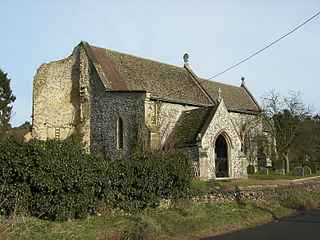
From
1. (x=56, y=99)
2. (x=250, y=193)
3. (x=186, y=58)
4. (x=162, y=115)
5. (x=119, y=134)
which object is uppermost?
(x=186, y=58)

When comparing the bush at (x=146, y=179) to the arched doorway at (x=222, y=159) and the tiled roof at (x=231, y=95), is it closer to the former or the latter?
the arched doorway at (x=222, y=159)

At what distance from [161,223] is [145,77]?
1653cm

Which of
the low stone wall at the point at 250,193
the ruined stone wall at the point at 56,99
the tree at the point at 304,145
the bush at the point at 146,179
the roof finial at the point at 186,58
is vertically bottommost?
the low stone wall at the point at 250,193

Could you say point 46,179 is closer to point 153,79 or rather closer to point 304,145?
point 153,79

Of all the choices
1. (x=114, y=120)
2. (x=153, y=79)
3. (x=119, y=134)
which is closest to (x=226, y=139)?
(x=119, y=134)

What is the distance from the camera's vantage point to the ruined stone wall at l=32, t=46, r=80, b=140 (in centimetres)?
2417

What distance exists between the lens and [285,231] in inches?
380

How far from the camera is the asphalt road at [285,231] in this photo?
887 centimetres

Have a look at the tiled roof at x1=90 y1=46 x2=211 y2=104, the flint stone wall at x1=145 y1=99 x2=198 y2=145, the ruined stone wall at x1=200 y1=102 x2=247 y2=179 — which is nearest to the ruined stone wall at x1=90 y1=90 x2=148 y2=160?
the flint stone wall at x1=145 y1=99 x2=198 y2=145

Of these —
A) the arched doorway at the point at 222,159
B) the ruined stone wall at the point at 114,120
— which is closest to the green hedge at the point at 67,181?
the ruined stone wall at the point at 114,120

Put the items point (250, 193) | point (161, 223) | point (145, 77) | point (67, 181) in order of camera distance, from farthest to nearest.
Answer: point (145, 77) → point (250, 193) → point (161, 223) → point (67, 181)

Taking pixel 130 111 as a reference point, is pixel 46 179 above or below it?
below

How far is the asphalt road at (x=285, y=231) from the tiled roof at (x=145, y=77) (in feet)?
44.4

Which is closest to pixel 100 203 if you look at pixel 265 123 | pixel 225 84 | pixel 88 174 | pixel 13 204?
pixel 88 174
